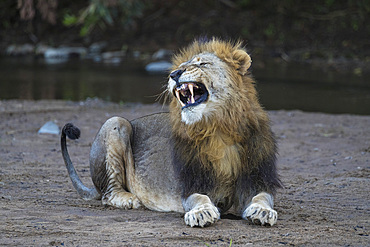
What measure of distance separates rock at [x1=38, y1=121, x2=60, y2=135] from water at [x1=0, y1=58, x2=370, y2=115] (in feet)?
11.5

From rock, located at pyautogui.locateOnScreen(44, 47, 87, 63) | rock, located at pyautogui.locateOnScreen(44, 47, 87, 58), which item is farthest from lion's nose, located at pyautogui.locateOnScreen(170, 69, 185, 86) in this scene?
rock, located at pyautogui.locateOnScreen(44, 47, 87, 58)

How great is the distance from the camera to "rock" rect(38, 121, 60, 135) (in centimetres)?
852

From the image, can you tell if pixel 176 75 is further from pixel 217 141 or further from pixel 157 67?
pixel 157 67

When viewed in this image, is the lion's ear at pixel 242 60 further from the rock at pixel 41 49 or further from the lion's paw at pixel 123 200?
the rock at pixel 41 49

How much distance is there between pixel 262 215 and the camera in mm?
4324

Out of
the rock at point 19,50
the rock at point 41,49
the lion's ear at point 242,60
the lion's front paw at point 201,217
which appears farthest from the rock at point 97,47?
the lion's front paw at point 201,217

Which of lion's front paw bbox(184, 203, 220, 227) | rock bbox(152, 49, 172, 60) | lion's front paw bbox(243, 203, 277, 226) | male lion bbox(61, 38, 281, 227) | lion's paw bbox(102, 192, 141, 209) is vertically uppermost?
rock bbox(152, 49, 172, 60)

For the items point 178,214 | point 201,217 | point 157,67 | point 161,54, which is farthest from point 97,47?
point 201,217

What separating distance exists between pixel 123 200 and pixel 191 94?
1207 mm

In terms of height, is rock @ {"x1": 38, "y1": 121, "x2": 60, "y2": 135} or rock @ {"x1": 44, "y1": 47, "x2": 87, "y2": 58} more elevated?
rock @ {"x1": 44, "y1": 47, "x2": 87, "y2": 58}

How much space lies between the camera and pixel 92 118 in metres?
9.72

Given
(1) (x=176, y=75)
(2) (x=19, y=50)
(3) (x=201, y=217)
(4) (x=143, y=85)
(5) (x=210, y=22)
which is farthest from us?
(5) (x=210, y=22)

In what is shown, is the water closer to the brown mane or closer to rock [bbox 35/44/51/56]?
rock [bbox 35/44/51/56]

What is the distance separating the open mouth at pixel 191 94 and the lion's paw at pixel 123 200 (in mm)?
1089
